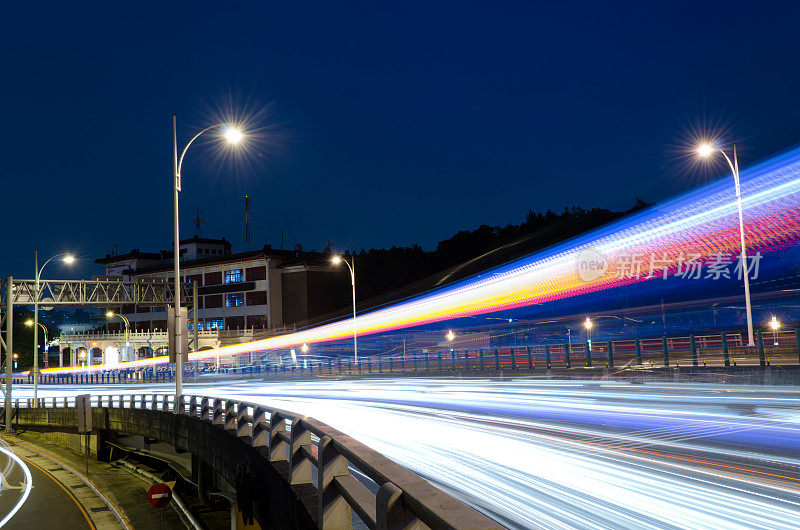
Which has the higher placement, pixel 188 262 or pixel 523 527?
pixel 188 262

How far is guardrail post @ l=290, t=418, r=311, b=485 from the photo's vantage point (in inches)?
356

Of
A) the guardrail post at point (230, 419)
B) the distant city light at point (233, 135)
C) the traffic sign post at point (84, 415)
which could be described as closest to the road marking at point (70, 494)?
the traffic sign post at point (84, 415)

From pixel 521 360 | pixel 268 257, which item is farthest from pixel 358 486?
pixel 268 257

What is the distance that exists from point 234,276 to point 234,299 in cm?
292

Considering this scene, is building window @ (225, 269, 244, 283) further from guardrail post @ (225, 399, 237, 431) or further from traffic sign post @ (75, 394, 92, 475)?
guardrail post @ (225, 399, 237, 431)

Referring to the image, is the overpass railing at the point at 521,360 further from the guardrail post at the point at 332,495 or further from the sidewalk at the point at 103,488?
the guardrail post at the point at 332,495

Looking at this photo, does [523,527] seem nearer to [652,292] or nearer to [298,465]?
[298,465]

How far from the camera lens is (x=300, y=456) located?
9102 mm

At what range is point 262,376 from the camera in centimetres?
5484

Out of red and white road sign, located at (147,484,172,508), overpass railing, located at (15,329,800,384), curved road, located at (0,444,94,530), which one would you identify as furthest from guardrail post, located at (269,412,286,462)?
overpass railing, located at (15,329,800,384)

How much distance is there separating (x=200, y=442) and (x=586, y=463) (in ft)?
45.9

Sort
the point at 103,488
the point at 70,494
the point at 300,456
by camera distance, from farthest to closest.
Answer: the point at 103,488 < the point at 70,494 < the point at 300,456

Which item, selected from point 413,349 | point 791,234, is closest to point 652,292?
point 791,234

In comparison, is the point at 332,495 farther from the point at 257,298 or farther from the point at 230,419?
the point at 257,298
